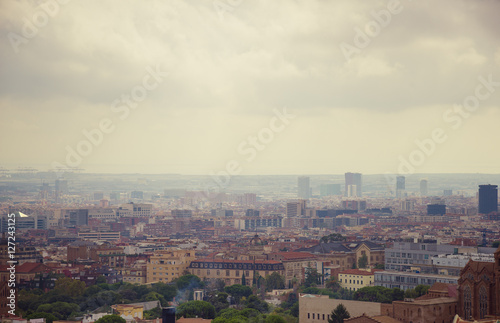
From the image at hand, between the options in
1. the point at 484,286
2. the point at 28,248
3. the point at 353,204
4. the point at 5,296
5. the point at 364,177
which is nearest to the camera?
the point at 484,286

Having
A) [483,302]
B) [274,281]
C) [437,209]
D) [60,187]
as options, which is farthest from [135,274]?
[60,187]

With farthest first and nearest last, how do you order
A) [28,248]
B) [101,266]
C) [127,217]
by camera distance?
[127,217] → [28,248] → [101,266]

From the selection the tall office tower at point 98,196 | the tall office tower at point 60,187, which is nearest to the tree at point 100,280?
the tall office tower at point 60,187

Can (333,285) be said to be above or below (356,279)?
below

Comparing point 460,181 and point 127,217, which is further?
point 460,181

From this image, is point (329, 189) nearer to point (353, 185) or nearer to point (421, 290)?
point (353, 185)

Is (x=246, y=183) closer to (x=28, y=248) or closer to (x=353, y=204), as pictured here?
(x=353, y=204)

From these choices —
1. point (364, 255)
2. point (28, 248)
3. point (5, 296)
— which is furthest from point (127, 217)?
point (5, 296)
